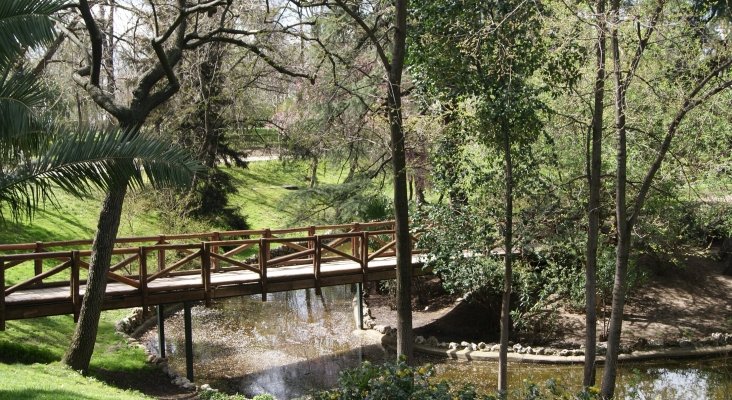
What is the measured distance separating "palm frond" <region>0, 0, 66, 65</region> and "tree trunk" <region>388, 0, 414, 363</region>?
15.3 feet

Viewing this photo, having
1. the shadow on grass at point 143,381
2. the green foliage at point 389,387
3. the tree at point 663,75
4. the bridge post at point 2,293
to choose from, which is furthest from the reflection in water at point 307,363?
the green foliage at point 389,387

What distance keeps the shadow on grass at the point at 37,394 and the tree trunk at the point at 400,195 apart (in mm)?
4527

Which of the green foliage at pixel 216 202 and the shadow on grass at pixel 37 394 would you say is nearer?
the shadow on grass at pixel 37 394

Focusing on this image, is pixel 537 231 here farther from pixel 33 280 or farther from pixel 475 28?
pixel 33 280

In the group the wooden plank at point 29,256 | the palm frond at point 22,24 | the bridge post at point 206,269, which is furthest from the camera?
the bridge post at point 206,269

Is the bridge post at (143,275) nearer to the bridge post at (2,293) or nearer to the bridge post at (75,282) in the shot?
the bridge post at (75,282)

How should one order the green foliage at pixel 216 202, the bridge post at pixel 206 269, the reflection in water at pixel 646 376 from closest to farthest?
1. the reflection in water at pixel 646 376
2. the bridge post at pixel 206 269
3. the green foliage at pixel 216 202

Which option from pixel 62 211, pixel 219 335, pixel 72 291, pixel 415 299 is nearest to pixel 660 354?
pixel 415 299

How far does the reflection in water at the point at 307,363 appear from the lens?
1378cm

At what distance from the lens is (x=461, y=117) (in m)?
11.8

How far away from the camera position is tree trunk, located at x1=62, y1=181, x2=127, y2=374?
11.9 metres

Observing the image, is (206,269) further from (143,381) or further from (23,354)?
(23,354)

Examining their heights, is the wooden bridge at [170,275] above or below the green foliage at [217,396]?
above

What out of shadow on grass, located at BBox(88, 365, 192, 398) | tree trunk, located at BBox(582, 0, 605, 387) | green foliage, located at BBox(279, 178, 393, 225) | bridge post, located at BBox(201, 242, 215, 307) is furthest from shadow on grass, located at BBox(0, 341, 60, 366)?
green foliage, located at BBox(279, 178, 393, 225)
